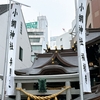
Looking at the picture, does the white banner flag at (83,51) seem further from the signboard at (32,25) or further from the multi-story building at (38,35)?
the signboard at (32,25)

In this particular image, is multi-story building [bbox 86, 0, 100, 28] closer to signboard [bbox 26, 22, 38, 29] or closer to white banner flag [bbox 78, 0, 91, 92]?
white banner flag [bbox 78, 0, 91, 92]

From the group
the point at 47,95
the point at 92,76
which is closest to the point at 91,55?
the point at 92,76

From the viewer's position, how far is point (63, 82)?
1322 centimetres

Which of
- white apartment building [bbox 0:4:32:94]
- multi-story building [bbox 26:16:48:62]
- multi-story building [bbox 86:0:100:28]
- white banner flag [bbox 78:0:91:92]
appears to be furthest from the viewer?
multi-story building [bbox 26:16:48:62]

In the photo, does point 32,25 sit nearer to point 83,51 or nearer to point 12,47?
point 12,47

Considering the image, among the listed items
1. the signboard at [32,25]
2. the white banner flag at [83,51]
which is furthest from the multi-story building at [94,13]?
the signboard at [32,25]

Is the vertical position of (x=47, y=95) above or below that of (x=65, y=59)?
below

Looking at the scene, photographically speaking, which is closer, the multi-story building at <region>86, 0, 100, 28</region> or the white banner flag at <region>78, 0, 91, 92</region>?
the white banner flag at <region>78, 0, 91, 92</region>

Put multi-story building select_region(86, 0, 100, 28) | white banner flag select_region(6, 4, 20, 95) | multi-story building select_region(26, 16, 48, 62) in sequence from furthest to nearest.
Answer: multi-story building select_region(26, 16, 48, 62), multi-story building select_region(86, 0, 100, 28), white banner flag select_region(6, 4, 20, 95)

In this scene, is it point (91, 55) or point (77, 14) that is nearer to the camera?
point (77, 14)

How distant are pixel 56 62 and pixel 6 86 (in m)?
4.31

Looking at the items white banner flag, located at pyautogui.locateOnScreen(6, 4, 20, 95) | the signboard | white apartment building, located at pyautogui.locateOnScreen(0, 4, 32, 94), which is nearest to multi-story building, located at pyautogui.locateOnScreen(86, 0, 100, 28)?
white apartment building, located at pyautogui.locateOnScreen(0, 4, 32, 94)

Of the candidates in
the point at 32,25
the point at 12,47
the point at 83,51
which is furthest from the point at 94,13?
the point at 32,25

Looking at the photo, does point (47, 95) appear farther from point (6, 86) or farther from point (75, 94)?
point (6, 86)
